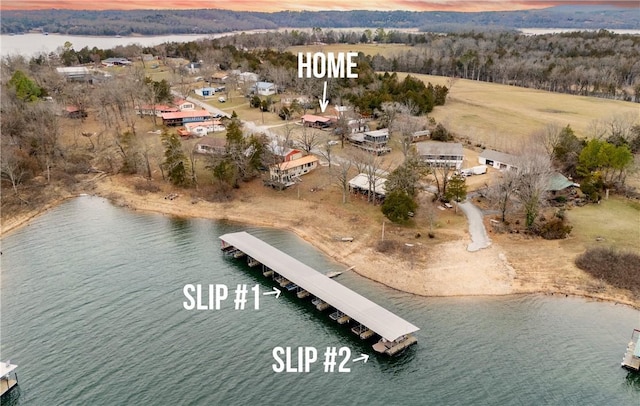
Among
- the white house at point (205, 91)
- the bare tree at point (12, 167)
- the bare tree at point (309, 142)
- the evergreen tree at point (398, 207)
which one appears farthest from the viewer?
the white house at point (205, 91)

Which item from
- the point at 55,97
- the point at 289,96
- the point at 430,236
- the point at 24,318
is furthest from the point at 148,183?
the point at 289,96

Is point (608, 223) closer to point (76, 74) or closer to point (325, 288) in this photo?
point (325, 288)

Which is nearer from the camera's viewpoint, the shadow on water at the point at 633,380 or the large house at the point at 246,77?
the shadow on water at the point at 633,380

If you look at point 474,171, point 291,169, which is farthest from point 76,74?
point 474,171

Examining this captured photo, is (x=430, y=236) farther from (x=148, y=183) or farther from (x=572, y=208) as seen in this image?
(x=148, y=183)

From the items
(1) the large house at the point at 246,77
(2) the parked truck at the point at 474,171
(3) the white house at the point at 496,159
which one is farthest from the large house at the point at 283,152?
(1) the large house at the point at 246,77

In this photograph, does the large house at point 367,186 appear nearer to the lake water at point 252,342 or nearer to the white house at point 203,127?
the lake water at point 252,342
